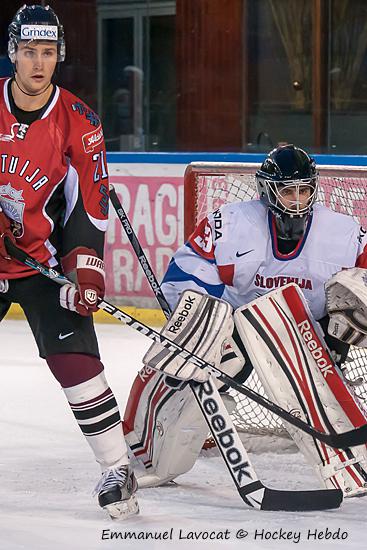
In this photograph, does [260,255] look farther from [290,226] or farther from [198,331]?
[198,331]

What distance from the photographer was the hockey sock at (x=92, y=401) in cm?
299

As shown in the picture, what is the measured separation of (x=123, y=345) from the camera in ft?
17.5

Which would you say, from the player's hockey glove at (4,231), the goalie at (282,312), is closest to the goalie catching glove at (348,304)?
the goalie at (282,312)

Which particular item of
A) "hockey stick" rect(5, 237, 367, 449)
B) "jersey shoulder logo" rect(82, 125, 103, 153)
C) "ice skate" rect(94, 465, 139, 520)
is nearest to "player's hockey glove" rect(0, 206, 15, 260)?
"hockey stick" rect(5, 237, 367, 449)

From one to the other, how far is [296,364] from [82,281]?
2.03 feet

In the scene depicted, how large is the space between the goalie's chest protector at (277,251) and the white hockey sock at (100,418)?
53 cm

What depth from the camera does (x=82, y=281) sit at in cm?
300

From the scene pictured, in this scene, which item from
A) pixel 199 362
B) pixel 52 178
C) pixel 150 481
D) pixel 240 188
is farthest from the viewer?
pixel 240 188

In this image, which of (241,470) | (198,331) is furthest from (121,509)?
(198,331)

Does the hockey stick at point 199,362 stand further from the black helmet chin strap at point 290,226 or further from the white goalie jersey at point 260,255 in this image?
the black helmet chin strap at point 290,226

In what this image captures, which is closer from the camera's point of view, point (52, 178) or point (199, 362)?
point (52, 178)

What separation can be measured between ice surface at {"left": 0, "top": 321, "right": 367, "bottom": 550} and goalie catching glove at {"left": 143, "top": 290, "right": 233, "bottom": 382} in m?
0.31

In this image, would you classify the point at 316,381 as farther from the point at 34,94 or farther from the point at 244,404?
the point at 34,94

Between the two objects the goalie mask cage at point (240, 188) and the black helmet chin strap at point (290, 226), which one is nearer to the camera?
the black helmet chin strap at point (290, 226)
